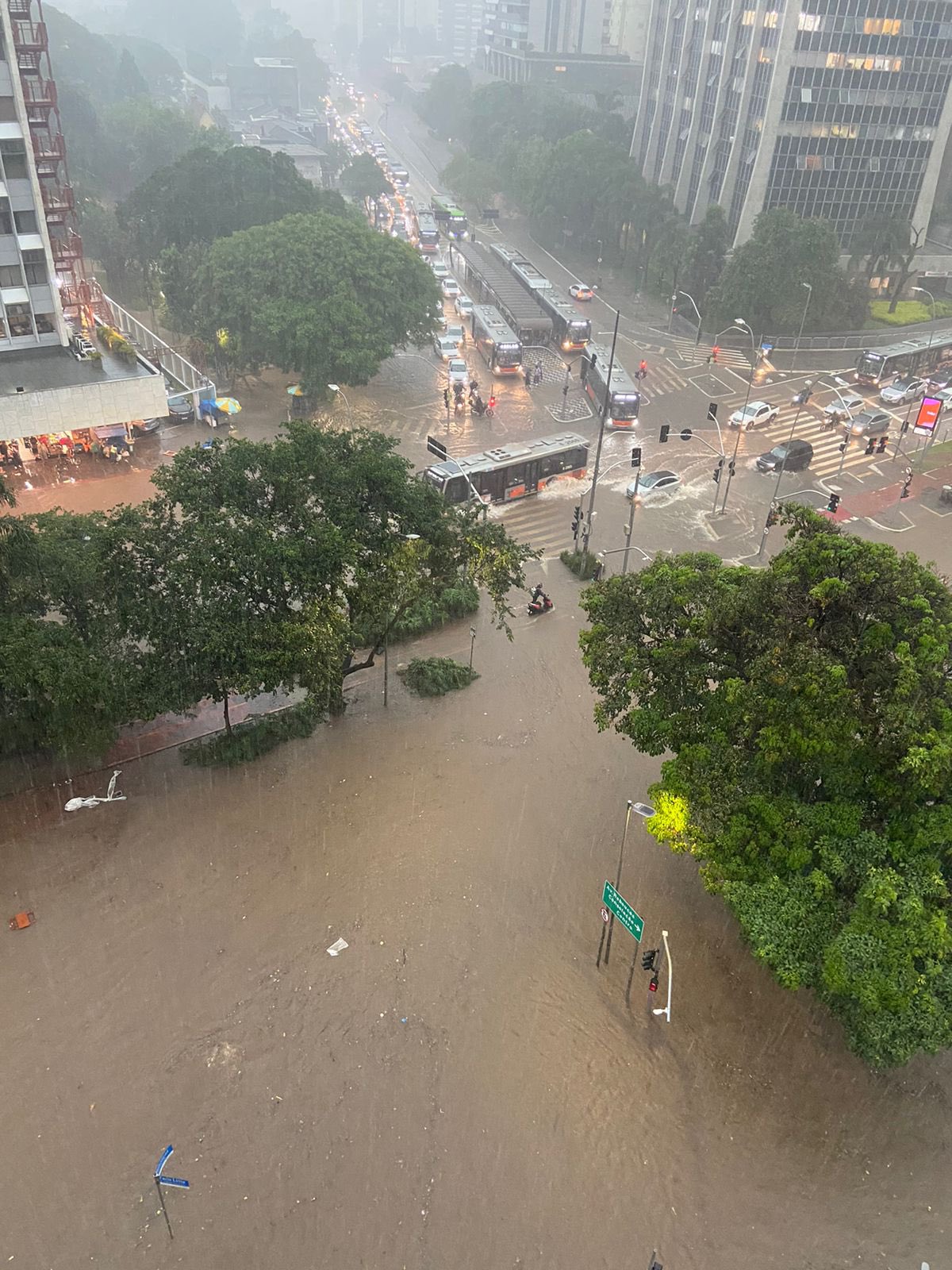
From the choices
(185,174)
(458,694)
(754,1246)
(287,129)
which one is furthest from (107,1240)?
(287,129)

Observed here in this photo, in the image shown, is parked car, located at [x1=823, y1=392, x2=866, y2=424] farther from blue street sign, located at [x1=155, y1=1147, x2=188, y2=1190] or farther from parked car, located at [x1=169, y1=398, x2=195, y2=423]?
blue street sign, located at [x1=155, y1=1147, x2=188, y2=1190]

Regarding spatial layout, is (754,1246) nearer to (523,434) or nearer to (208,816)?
(208,816)

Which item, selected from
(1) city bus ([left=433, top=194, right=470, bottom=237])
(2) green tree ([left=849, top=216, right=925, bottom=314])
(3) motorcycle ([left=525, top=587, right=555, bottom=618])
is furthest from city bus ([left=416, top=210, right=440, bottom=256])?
(3) motorcycle ([left=525, top=587, right=555, bottom=618])

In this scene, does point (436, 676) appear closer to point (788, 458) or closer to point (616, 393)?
point (788, 458)

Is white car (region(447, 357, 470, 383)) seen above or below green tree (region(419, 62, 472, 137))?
below

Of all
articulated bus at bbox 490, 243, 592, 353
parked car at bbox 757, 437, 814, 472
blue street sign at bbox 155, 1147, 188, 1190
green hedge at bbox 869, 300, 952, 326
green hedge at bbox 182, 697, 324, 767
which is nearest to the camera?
blue street sign at bbox 155, 1147, 188, 1190

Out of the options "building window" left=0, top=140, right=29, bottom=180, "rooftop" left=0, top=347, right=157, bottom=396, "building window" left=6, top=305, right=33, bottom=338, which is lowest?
"rooftop" left=0, top=347, right=157, bottom=396

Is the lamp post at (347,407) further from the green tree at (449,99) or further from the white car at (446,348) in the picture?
the green tree at (449,99)
